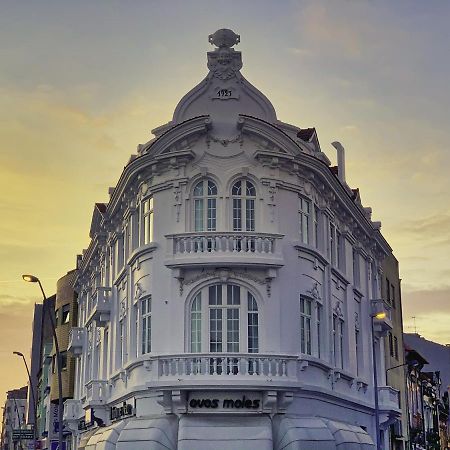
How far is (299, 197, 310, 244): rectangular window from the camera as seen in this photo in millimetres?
30625

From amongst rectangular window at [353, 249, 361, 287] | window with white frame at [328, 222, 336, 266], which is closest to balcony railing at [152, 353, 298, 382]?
window with white frame at [328, 222, 336, 266]

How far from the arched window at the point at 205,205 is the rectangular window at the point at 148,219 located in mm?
1844

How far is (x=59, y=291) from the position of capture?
59656 mm

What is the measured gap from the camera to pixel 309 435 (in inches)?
1071

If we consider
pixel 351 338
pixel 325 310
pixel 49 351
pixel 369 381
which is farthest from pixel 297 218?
pixel 49 351

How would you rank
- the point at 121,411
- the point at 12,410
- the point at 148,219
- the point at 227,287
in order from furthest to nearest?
1. the point at 12,410
2. the point at 121,411
3. the point at 148,219
4. the point at 227,287

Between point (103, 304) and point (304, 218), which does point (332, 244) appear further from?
point (103, 304)

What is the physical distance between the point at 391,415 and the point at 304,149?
47.7 ft

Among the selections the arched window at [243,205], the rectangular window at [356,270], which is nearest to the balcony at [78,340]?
the rectangular window at [356,270]

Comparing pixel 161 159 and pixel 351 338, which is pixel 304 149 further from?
pixel 351 338

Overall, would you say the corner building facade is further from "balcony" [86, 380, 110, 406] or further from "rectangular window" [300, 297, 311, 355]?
"balcony" [86, 380, 110, 406]

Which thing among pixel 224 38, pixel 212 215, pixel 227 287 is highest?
pixel 224 38

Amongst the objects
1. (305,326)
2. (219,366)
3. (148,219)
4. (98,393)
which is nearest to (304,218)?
(305,326)

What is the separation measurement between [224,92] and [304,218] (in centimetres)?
529
